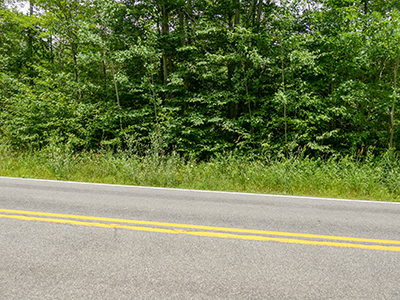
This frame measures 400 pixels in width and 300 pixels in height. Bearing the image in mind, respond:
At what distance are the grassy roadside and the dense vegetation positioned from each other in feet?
3.54

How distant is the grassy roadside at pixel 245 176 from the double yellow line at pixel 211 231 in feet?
9.75

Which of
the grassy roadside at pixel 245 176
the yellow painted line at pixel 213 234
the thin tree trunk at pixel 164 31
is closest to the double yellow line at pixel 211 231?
the yellow painted line at pixel 213 234

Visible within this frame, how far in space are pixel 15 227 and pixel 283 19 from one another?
10258 millimetres

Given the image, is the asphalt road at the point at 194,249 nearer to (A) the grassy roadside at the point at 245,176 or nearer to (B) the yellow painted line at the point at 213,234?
(B) the yellow painted line at the point at 213,234

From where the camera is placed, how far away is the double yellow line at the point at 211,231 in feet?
12.6

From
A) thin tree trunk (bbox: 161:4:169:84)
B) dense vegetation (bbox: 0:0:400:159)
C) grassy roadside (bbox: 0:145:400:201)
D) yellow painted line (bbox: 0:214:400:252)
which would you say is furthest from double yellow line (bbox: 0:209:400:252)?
thin tree trunk (bbox: 161:4:169:84)

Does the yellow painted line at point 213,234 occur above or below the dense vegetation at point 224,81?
below

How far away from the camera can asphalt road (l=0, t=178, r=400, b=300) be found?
8.91 feet

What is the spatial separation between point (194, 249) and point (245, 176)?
4.74 m

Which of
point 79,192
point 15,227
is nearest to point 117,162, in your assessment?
point 79,192

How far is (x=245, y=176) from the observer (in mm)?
7992

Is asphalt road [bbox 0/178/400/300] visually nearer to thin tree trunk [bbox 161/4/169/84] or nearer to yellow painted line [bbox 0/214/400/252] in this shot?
yellow painted line [bbox 0/214/400/252]

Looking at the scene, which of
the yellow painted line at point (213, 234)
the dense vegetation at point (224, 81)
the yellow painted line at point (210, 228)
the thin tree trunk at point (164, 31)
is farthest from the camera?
the thin tree trunk at point (164, 31)

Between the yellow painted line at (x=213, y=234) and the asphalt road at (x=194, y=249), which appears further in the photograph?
the yellow painted line at (x=213, y=234)
